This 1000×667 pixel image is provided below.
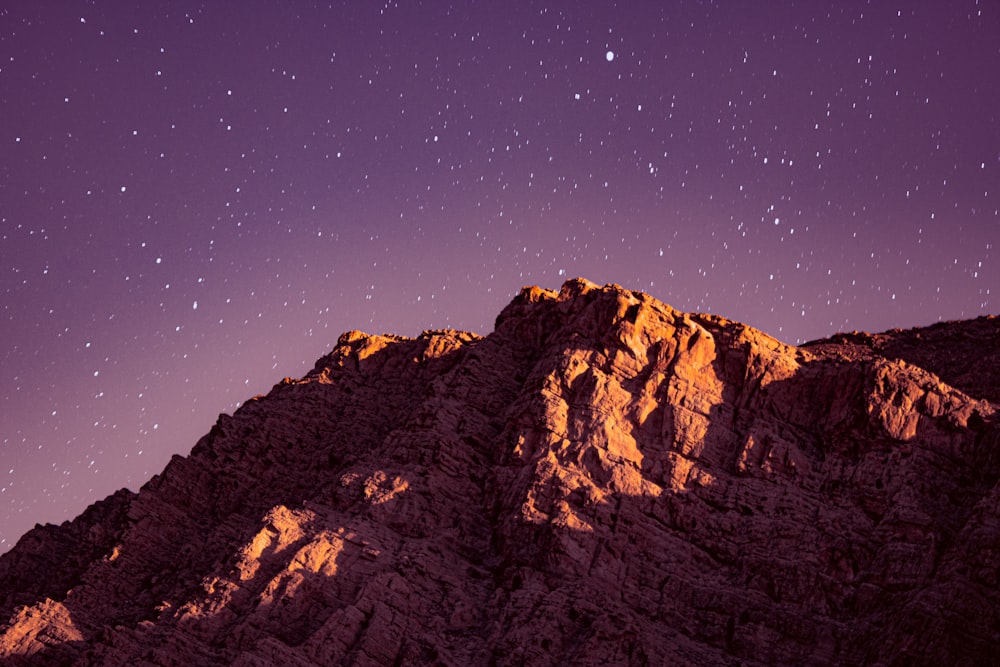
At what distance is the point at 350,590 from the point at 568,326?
25734 mm

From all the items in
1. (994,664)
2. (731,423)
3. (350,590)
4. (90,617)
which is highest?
(731,423)

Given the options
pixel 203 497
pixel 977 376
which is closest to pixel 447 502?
pixel 203 497

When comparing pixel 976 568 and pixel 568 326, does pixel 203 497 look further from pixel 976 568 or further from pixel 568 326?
pixel 976 568

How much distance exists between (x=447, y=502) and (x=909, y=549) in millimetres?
27083

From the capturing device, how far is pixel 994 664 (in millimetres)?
53125

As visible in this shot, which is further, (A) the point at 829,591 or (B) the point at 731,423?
(B) the point at 731,423

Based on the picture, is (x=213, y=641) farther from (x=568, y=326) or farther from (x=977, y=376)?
(x=977, y=376)

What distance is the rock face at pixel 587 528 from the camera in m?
58.3

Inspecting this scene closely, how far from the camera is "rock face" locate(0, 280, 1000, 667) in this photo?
191 ft

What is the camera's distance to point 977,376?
82688mm

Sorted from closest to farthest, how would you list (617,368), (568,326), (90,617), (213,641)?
1. (213,641)
2. (90,617)
3. (617,368)
4. (568,326)

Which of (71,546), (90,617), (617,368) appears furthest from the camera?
(71,546)

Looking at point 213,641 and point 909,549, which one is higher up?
point 909,549

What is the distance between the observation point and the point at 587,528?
63688 millimetres
